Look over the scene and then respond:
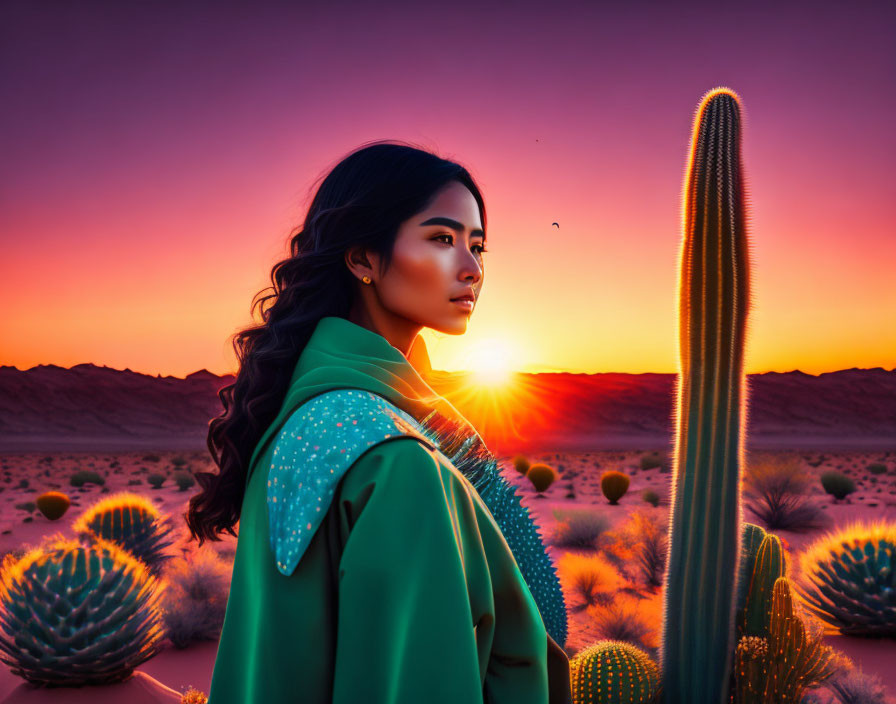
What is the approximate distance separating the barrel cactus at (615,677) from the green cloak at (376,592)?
11.8ft

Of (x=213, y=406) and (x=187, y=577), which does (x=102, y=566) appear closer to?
(x=187, y=577)

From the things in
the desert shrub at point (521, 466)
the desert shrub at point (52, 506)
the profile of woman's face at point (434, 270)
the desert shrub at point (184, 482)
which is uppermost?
the profile of woman's face at point (434, 270)

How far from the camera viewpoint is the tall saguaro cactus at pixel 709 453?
168 inches

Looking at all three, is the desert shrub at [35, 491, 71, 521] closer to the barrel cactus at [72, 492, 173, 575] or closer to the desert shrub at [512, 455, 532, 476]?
the barrel cactus at [72, 492, 173, 575]

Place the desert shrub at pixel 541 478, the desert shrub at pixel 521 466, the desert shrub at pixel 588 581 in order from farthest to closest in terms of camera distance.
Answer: the desert shrub at pixel 521 466
the desert shrub at pixel 541 478
the desert shrub at pixel 588 581

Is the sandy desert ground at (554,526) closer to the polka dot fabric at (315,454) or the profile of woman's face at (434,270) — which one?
the profile of woman's face at (434,270)

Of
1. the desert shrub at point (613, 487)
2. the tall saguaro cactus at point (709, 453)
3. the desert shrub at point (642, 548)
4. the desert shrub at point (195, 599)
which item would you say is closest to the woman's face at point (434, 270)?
the tall saguaro cactus at point (709, 453)

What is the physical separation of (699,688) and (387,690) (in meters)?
3.87

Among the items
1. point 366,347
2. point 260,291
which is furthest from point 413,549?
point 260,291

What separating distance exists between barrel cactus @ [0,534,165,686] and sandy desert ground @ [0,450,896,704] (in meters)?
0.22

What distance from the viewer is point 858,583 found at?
276 inches

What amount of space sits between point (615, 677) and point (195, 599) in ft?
17.2

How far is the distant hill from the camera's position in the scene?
6469cm

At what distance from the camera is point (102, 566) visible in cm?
546
